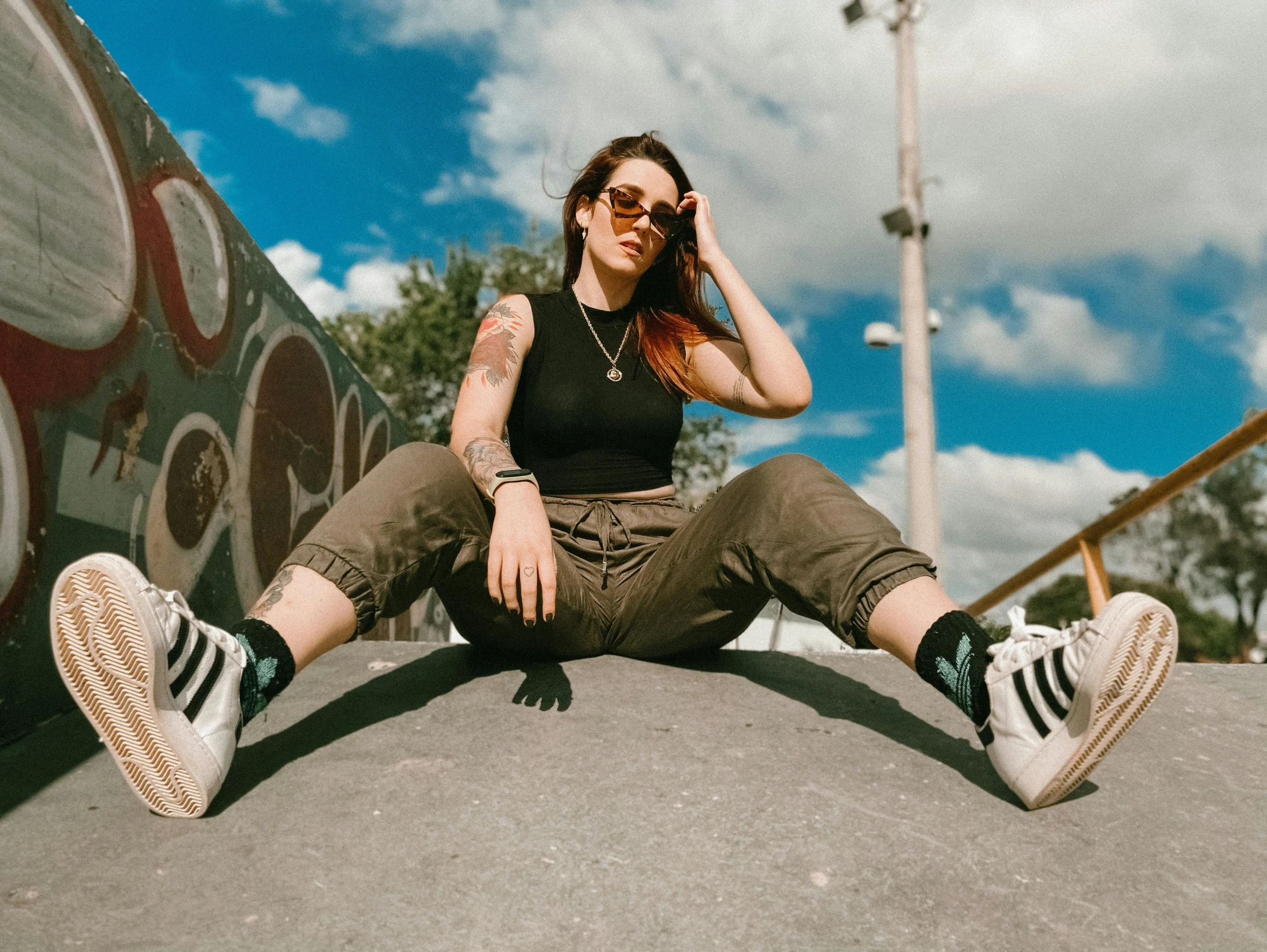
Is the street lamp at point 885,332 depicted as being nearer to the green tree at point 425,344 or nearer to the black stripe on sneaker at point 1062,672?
the black stripe on sneaker at point 1062,672

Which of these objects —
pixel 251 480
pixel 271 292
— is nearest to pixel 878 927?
pixel 251 480

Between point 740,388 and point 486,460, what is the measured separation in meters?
0.83

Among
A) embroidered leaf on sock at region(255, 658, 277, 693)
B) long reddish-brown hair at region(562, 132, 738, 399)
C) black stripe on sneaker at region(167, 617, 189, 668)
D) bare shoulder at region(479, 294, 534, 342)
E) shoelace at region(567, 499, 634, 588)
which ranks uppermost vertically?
long reddish-brown hair at region(562, 132, 738, 399)

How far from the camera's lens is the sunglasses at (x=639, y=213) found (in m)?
2.56

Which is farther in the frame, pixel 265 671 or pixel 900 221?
pixel 900 221

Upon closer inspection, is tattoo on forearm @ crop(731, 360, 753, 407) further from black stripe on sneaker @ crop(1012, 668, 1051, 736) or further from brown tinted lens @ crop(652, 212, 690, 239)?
black stripe on sneaker @ crop(1012, 668, 1051, 736)

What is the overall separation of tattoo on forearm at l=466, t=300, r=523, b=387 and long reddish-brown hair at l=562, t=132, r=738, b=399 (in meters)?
0.40

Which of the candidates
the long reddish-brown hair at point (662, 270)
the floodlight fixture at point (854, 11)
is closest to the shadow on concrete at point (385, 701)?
the long reddish-brown hair at point (662, 270)

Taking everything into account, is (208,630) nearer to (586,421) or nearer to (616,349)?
(586,421)

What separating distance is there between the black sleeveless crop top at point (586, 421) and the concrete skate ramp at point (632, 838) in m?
0.55

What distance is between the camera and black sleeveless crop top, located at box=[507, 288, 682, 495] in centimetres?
229

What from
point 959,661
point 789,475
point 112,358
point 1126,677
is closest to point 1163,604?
point 1126,677

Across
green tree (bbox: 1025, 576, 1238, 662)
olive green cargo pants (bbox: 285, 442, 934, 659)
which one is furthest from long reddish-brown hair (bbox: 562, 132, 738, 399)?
green tree (bbox: 1025, 576, 1238, 662)

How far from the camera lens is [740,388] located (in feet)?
7.97
